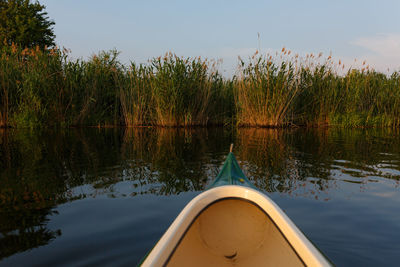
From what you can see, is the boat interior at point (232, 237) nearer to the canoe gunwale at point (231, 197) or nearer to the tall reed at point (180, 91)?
the canoe gunwale at point (231, 197)

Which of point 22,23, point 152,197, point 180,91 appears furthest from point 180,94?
point 22,23

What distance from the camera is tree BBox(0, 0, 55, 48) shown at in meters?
26.3

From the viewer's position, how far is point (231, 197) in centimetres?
174

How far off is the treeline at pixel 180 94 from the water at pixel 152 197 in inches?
184

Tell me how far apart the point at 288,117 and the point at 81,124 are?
8805 millimetres

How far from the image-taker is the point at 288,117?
1179 cm

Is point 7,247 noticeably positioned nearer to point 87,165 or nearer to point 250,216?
point 250,216

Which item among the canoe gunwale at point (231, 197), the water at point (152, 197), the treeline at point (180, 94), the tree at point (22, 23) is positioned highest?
the tree at point (22, 23)

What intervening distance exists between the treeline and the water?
4670 millimetres

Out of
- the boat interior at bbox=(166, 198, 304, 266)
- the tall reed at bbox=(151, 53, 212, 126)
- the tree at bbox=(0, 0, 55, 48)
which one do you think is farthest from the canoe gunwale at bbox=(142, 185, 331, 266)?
the tree at bbox=(0, 0, 55, 48)

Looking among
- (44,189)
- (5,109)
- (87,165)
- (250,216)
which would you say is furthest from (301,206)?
(5,109)

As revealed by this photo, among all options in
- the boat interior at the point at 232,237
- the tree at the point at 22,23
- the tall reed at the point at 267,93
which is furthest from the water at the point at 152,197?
the tree at the point at 22,23

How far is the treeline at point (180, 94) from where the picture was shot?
1107cm

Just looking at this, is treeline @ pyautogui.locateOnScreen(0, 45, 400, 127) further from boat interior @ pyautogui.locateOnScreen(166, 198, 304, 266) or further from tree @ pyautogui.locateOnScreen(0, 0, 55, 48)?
tree @ pyautogui.locateOnScreen(0, 0, 55, 48)
